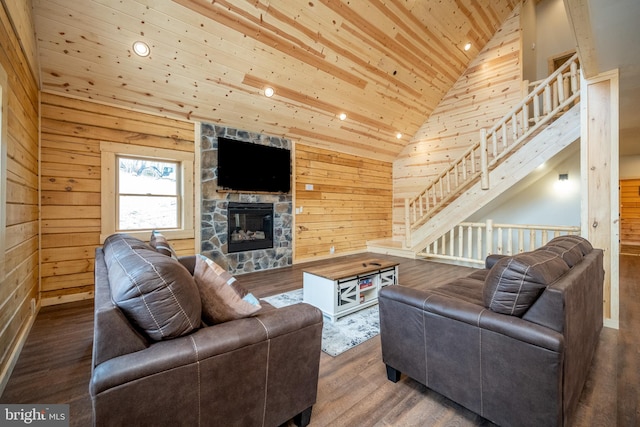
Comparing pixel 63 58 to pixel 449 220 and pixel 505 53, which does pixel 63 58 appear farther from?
pixel 505 53

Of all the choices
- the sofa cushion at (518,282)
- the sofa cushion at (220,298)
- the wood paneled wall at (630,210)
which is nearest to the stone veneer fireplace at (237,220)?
the sofa cushion at (220,298)

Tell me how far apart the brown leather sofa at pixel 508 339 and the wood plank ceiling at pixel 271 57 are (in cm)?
347

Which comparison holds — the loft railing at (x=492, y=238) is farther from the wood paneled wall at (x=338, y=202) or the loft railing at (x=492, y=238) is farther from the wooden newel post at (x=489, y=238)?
the wood paneled wall at (x=338, y=202)

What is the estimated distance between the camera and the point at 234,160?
4.62 m

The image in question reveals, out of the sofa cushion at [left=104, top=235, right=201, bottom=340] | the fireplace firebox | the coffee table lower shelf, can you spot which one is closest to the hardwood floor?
the coffee table lower shelf

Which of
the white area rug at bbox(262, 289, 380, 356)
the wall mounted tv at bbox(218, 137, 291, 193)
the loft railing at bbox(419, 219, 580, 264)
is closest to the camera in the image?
the white area rug at bbox(262, 289, 380, 356)

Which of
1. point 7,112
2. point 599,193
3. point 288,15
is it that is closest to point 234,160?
point 288,15

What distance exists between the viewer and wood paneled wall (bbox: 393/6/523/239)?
568 cm

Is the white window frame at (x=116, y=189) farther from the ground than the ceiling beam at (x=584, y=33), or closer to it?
closer to it

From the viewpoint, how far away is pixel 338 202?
632 cm

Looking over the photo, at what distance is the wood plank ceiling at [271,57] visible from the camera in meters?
2.95

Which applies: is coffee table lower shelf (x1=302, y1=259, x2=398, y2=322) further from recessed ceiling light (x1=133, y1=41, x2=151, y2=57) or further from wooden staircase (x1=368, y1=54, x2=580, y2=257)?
recessed ceiling light (x1=133, y1=41, x2=151, y2=57)

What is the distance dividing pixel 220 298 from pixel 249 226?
372 centimetres

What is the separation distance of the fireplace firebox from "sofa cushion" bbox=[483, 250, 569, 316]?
3943mm
